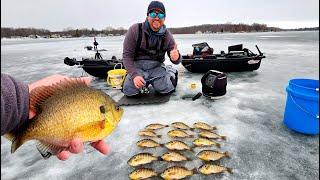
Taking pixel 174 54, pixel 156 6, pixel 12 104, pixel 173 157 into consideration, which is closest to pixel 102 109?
pixel 12 104

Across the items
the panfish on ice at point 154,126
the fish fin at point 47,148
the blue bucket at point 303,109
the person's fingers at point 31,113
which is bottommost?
the panfish on ice at point 154,126

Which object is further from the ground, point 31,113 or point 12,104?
point 12,104

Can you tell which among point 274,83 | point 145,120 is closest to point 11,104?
point 145,120

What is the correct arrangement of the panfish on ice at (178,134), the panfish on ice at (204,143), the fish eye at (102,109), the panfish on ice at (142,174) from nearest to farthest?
the fish eye at (102,109) < the panfish on ice at (142,174) < the panfish on ice at (204,143) < the panfish on ice at (178,134)

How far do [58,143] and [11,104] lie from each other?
338mm

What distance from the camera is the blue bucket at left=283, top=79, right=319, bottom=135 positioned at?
3857 mm

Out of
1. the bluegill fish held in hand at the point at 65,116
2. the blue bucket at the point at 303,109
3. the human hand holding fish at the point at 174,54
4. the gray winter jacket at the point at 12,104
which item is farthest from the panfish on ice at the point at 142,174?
the human hand holding fish at the point at 174,54

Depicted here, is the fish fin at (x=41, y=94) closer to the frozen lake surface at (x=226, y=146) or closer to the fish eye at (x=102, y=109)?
the fish eye at (x=102, y=109)

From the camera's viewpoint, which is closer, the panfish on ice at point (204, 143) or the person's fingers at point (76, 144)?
the person's fingers at point (76, 144)

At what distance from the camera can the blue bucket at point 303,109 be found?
3857 millimetres

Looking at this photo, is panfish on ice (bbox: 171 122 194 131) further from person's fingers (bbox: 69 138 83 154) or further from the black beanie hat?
person's fingers (bbox: 69 138 83 154)

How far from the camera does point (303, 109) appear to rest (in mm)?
3963

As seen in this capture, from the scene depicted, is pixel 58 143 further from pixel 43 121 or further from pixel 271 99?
pixel 271 99

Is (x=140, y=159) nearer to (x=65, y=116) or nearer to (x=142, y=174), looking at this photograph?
(x=142, y=174)
